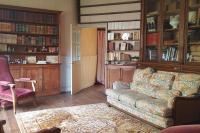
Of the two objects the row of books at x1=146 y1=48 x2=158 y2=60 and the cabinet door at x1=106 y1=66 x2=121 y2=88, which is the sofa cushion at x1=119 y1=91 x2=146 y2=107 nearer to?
the row of books at x1=146 y1=48 x2=158 y2=60

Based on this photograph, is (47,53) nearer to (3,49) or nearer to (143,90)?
(3,49)

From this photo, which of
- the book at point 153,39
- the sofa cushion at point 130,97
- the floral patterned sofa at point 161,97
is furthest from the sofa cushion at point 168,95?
the book at point 153,39

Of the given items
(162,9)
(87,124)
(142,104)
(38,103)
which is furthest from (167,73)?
(38,103)

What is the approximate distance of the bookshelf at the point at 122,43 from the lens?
20.2 ft

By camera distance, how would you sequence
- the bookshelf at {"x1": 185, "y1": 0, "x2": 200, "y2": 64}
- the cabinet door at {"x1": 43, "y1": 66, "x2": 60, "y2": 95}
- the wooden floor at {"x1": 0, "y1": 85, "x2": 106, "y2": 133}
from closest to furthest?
the bookshelf at {"x1": 185, "y1": 0, "x2": 200, "y2": 64} < the wooden floor at {"x1": 0, "y1": 85, "x2": 106, "y2": 133} < the cabinet door at {"x1": 43, "y1": 66, "x2": 60, "y2": 95}

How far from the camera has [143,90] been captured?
4539 mm

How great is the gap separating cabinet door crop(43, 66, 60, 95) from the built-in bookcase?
24 cm

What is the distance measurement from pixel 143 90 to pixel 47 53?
3.10 meters

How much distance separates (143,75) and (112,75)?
142cm

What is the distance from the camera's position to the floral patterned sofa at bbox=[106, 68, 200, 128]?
3439 mm

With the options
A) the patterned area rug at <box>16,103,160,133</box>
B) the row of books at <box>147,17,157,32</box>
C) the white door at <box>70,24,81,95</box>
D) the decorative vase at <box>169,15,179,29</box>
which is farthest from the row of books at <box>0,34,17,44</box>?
the decorative vase at <box>169,15,179,29</box>

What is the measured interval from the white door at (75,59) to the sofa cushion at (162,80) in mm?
2666

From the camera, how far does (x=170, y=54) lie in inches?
179

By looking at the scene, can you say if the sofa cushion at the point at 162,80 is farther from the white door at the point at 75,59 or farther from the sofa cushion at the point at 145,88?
the white door at the point at 75,59
